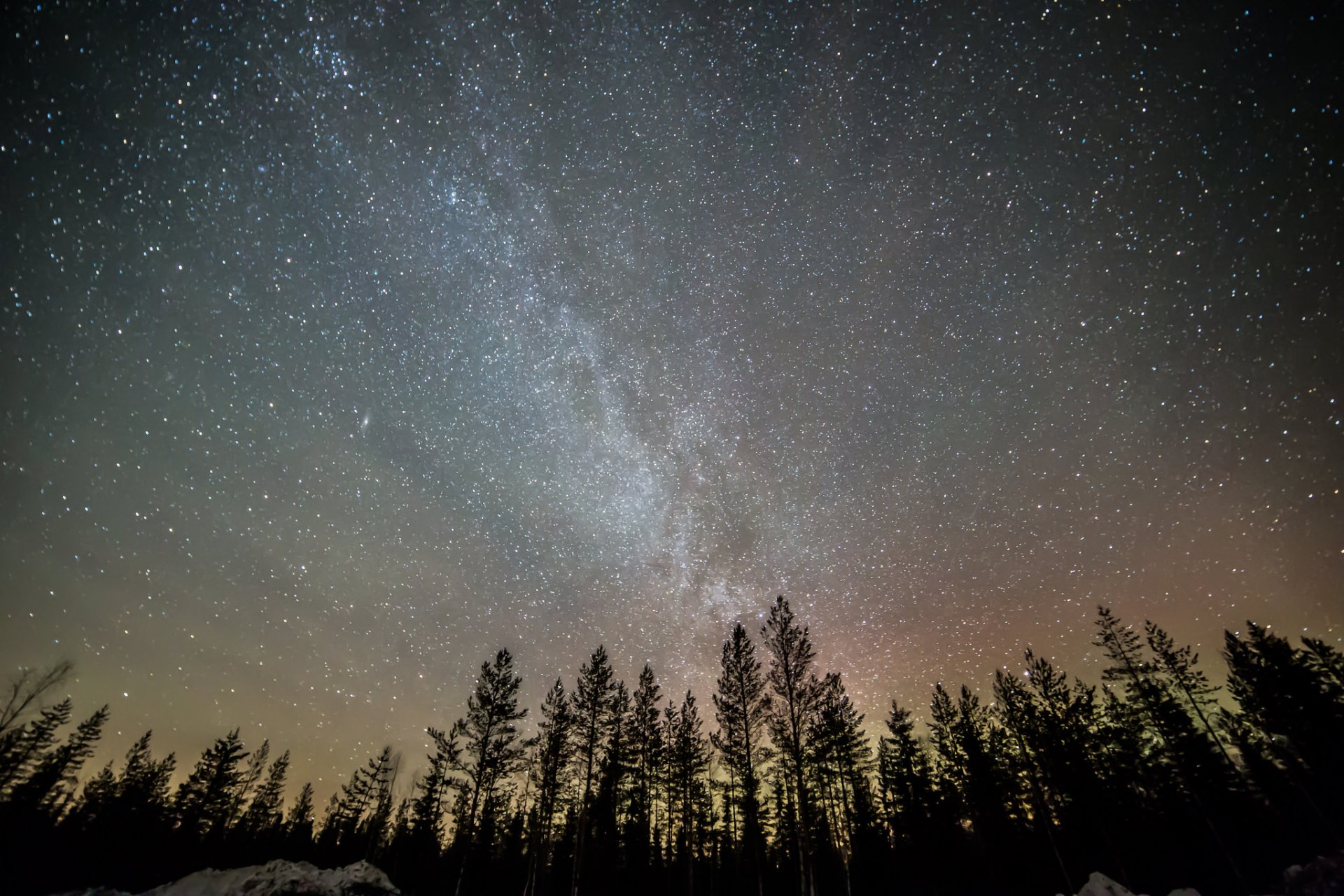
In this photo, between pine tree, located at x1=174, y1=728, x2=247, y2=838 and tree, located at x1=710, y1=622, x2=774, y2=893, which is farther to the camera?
pine tree, located at x1=174, y1=728, x2=247, y2=838

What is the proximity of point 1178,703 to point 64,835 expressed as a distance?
71.7 metres

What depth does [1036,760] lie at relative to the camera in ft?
92.5

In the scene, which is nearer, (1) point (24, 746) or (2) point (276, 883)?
(2) point (276, 883)

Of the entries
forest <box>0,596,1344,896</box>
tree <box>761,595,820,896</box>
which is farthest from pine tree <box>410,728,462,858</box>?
tree <box>761,595,820,896</box>

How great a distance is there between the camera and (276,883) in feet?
57.8

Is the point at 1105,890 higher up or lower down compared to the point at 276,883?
higher up

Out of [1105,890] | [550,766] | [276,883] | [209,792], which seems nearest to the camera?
[1105,890]

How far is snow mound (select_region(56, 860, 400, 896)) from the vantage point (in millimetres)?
17359

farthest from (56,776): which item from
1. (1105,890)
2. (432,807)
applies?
(1105,890)

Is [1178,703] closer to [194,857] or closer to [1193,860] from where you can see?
[1193,860]

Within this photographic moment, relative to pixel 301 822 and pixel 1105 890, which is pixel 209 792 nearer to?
pixel 301 822

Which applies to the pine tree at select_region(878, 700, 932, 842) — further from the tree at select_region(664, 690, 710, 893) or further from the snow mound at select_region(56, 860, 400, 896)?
the snow mound at select_region(56, 860, 400, 896)

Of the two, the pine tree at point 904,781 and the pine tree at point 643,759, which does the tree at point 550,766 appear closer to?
the pine tree at point 643,759

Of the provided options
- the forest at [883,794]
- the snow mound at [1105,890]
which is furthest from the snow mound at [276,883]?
the snow mound at [1105,890]
